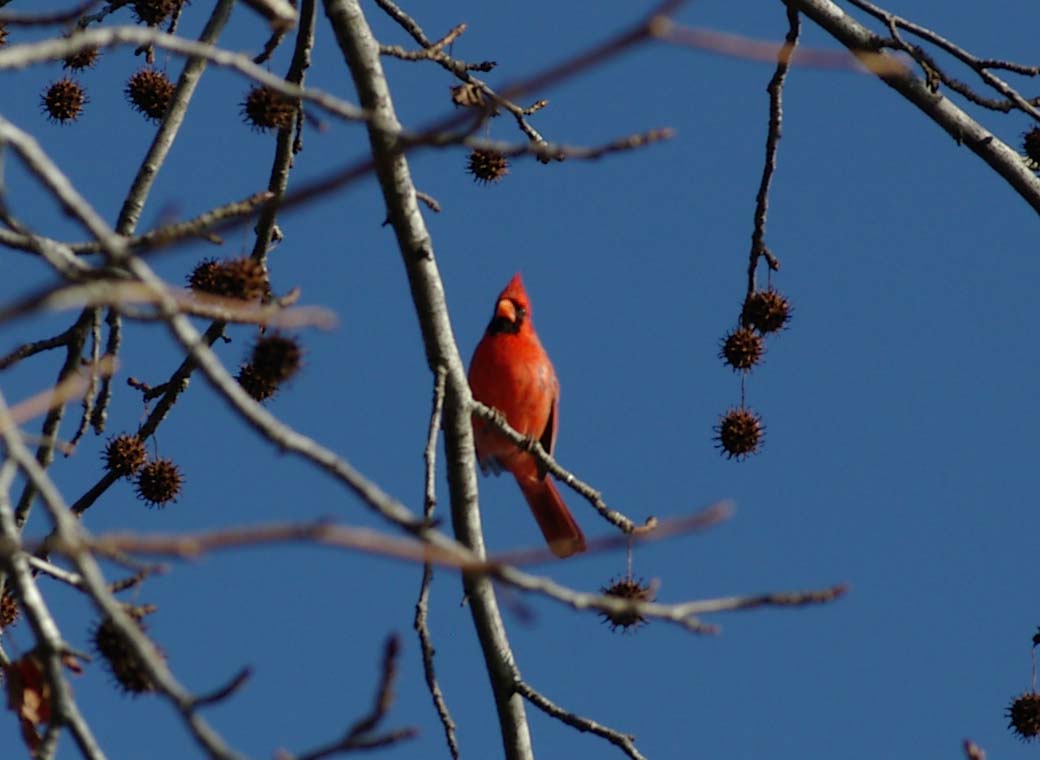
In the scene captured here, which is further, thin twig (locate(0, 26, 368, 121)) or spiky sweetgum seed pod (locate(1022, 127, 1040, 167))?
spiky sweetgum seed pod (locate(1022, 127, 1040, 167))

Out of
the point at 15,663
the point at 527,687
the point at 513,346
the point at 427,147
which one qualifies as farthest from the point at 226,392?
the point at 513,346

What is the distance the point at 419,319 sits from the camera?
3.72m

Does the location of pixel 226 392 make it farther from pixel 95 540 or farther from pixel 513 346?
pixel 513 346

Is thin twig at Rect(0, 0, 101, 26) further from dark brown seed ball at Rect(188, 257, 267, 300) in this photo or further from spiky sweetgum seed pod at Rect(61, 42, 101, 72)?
spiky sweetgum seed pod at Rect(61, 42, 101, 72)

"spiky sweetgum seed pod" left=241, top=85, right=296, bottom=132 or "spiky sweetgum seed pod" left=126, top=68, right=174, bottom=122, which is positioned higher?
"spiky sweetgum seed pod" left=126, top=68, right=174, bottom=122

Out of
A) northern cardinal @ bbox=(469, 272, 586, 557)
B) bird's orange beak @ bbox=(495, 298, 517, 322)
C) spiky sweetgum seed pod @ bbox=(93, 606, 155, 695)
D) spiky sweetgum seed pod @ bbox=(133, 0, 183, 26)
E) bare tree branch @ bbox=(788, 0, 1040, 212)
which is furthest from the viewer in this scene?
bird's orange beak @ bbox=(495, 298, 517, 322)

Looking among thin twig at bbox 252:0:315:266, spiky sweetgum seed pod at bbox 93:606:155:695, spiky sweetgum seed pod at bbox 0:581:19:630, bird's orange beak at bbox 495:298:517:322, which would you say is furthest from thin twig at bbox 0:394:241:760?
bird's orange beak at bbox 495:298:517:322

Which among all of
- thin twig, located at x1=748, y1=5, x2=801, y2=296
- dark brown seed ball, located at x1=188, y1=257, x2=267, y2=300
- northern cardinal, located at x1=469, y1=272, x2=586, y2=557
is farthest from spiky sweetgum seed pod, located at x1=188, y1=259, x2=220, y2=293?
northern cardinal, located at x1=469, y1=272, x2=586, y2=557

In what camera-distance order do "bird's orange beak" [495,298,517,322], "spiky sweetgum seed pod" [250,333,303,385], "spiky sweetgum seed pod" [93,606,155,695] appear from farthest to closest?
"bird's orange beak" [495,298,517,322]
"spiky sweetgum seed pod" [250,333,303,385]
"spiky sweetgum seed pod" [93,606,155,695]

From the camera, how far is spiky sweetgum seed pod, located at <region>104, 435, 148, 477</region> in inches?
164

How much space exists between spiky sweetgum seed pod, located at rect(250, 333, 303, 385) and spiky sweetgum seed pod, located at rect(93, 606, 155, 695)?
2.23ft

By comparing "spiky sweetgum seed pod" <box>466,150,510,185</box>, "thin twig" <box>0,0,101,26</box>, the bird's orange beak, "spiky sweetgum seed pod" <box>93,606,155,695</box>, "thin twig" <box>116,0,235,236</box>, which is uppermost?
the bird's orange beak

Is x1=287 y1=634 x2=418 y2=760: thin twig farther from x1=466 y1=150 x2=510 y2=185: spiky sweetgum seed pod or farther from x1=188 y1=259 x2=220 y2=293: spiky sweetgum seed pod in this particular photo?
x1=466 y1=150 x2=510 y2=185: spiky sweetgum seed pod

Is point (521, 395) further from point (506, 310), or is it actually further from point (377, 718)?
point (377, 718)
